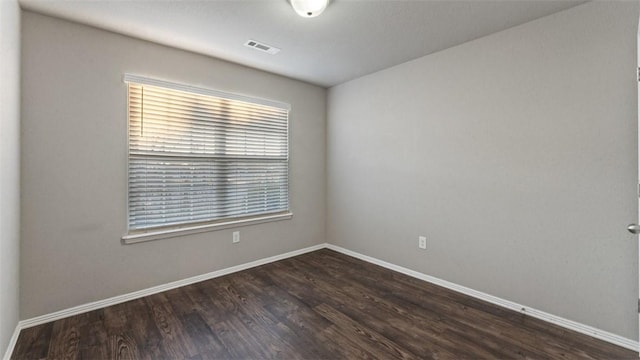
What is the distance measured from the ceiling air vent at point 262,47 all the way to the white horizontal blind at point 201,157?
685mm

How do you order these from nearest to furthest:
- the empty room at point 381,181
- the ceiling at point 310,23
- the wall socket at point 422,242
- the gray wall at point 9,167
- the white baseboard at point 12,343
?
1. the gray wall at point 9,167
2. the white baseboard at point 12,343
3. the empty room at point 381,181
4. the ceiling at point 310,23
5. the wall socket at point 422,242

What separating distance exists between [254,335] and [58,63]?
8.45 ft

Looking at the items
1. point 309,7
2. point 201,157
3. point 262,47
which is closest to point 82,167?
point 201,157

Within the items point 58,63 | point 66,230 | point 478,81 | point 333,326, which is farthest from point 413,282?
point 58,63

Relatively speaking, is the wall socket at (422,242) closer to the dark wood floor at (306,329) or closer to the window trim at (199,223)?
the dark wood floor at (306,329)

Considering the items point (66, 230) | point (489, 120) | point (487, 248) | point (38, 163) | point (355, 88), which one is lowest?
point (487, 248)

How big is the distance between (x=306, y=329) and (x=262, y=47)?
99.6 inches

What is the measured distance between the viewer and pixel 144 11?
207cm

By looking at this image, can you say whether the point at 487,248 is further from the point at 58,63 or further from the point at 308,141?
the point at 58,63

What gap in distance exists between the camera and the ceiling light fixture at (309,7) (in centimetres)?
189

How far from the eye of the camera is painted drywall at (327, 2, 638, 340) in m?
Result: 1.89

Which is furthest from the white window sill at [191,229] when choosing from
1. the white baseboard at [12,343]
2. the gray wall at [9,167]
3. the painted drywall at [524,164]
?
the painted drywall at [524,164]

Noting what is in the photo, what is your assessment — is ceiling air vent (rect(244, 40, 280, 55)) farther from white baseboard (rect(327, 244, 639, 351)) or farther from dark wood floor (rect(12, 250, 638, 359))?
white baseboard (rect(327, 244, 639, 351))

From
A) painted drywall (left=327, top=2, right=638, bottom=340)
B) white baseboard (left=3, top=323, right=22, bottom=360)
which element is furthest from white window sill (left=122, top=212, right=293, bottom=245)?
painted drywall (left=327, top=2, right=638, bottom=340)
